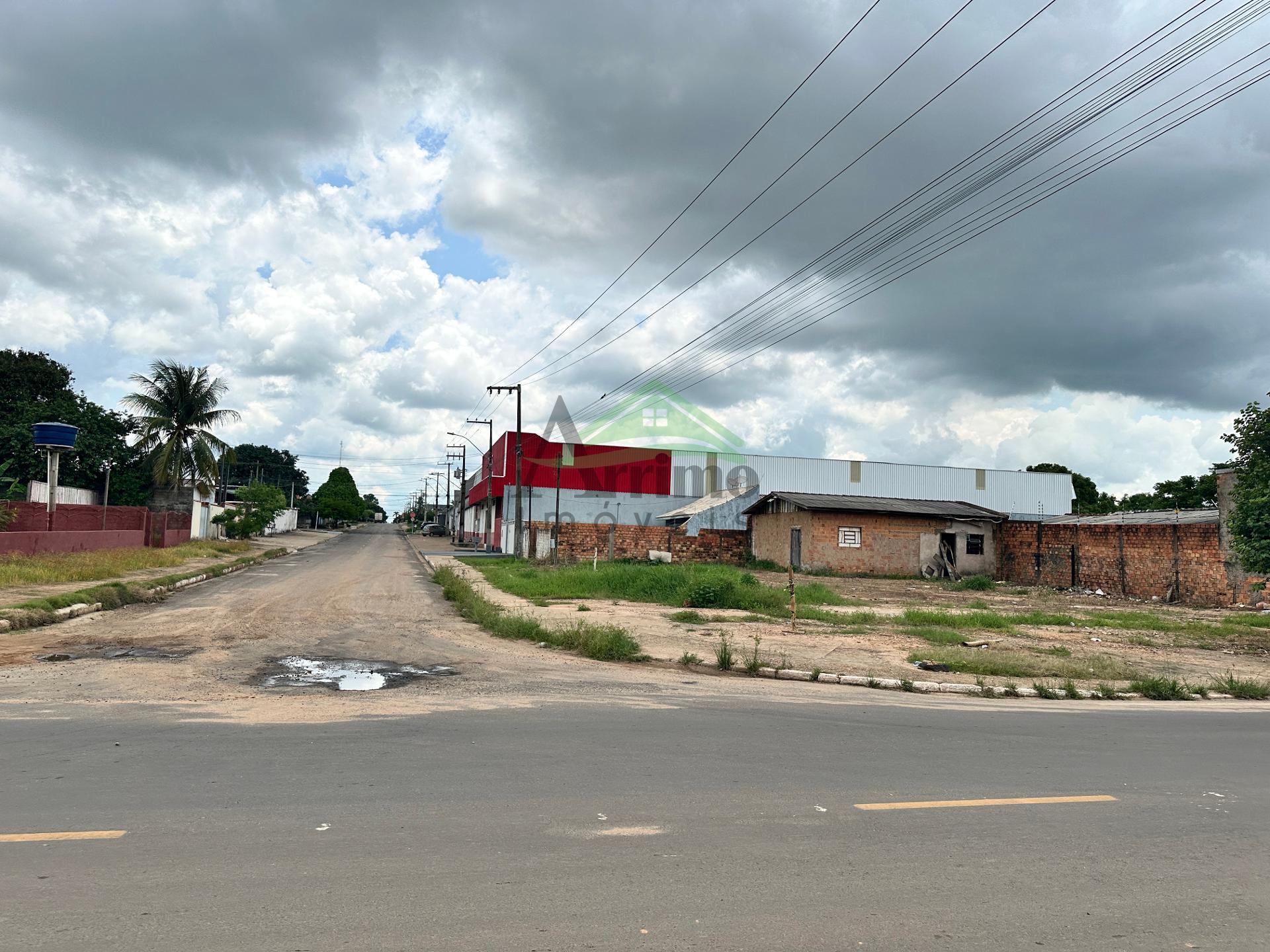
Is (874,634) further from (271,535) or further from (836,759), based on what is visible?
(271,535)

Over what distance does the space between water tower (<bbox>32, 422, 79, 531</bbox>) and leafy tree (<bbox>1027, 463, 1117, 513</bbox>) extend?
7881 cm

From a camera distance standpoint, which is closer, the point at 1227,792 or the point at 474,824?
the point at 474,824

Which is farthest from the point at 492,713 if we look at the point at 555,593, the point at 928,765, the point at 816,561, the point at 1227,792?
the point at 816,561

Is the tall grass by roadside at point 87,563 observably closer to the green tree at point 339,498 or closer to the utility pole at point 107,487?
the utility pole at point 107,487

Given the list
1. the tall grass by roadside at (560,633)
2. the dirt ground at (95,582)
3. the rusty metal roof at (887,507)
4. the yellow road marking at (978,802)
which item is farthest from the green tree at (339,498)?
the yellow road marking at (978,802)

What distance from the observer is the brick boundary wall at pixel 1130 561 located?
2552cm

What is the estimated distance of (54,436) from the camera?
29.8 meters

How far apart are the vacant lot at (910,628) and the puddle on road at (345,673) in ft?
12.7

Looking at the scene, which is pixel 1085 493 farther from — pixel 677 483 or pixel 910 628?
pixel 910 628

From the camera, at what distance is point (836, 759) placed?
23.0 feet

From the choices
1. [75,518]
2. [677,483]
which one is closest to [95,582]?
[75,518]

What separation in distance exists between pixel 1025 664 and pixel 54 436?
3189 cm

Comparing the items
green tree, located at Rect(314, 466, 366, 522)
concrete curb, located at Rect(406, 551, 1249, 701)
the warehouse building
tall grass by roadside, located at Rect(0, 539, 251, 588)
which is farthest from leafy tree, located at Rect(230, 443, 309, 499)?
concrete curb, located at Rect(406, 551, 1249, 701)

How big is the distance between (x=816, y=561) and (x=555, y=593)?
1717 centimetres
